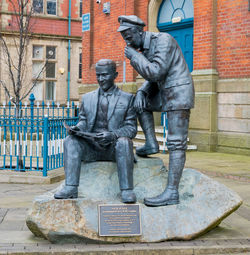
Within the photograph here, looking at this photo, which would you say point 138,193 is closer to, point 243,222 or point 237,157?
point 243,222

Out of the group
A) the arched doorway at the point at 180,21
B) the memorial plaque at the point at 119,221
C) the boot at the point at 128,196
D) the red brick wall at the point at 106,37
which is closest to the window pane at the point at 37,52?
the red brick wall at the point at 106,37

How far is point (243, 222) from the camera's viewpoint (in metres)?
5.81

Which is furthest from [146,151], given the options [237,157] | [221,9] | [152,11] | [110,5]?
[110,5]

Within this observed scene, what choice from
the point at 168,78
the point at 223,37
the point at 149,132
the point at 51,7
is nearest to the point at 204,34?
the point at 223,37

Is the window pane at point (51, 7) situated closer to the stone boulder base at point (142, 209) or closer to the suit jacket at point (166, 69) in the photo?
the suit jacket at point (166, 69)

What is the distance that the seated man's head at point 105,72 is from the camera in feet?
17.6

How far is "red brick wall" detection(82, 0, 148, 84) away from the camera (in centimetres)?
1577

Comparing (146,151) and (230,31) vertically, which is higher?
(230,31)

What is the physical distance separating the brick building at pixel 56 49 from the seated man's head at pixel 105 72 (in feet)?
72.3

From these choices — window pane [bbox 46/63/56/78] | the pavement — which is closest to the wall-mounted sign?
window pane [bbox 46/63/56/78]

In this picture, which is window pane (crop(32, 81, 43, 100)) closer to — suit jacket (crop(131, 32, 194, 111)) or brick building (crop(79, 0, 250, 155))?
brick building (crop(79, 0, 250, 155))

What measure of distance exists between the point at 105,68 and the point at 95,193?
4.53 ft

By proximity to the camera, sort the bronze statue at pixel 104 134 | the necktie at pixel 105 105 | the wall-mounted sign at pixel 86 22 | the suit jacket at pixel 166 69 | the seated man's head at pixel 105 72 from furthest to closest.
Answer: the wall-mounted sign at pixel 86 22, the necktie at pixel 105 105, the seated man's head at pixel 105 72, the suit jacket at pixel 166 69, the bronze statue at pixel 104 134

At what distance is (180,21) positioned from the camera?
14539 mm
